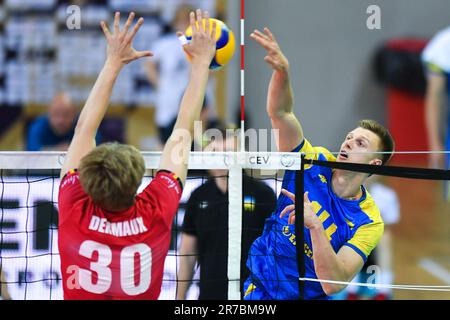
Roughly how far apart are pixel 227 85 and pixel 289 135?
6.48m

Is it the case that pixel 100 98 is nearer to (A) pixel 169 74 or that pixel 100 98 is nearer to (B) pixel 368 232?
(B) pixel 368 232

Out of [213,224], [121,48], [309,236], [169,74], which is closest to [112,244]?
[121,48]

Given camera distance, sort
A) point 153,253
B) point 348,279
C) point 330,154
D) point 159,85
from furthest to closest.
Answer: point 159,85 < point 330,154 < point 348,279 < point 153,253

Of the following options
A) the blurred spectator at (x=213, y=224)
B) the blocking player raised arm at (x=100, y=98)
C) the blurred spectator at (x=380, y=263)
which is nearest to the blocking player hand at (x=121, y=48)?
the blocking player raised arm at (x=100, y=98)

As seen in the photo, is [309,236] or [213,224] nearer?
[309,236]

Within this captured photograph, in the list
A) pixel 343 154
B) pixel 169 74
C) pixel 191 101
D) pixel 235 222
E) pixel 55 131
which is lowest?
pixel 235 222

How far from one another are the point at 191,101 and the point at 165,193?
0.44 meters

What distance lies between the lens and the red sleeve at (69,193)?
9.75 feet

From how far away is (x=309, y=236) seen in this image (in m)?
3.75

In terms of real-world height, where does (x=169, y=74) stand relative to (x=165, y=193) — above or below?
above

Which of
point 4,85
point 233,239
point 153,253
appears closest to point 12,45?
point 4,85

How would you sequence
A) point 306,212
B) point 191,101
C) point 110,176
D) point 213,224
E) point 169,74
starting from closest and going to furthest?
point 110,176 < point 191,101 < point 306,212 < point 213,224 < point 169,74

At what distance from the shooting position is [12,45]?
33.9ft

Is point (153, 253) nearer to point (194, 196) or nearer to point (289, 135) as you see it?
point (289, 135)
